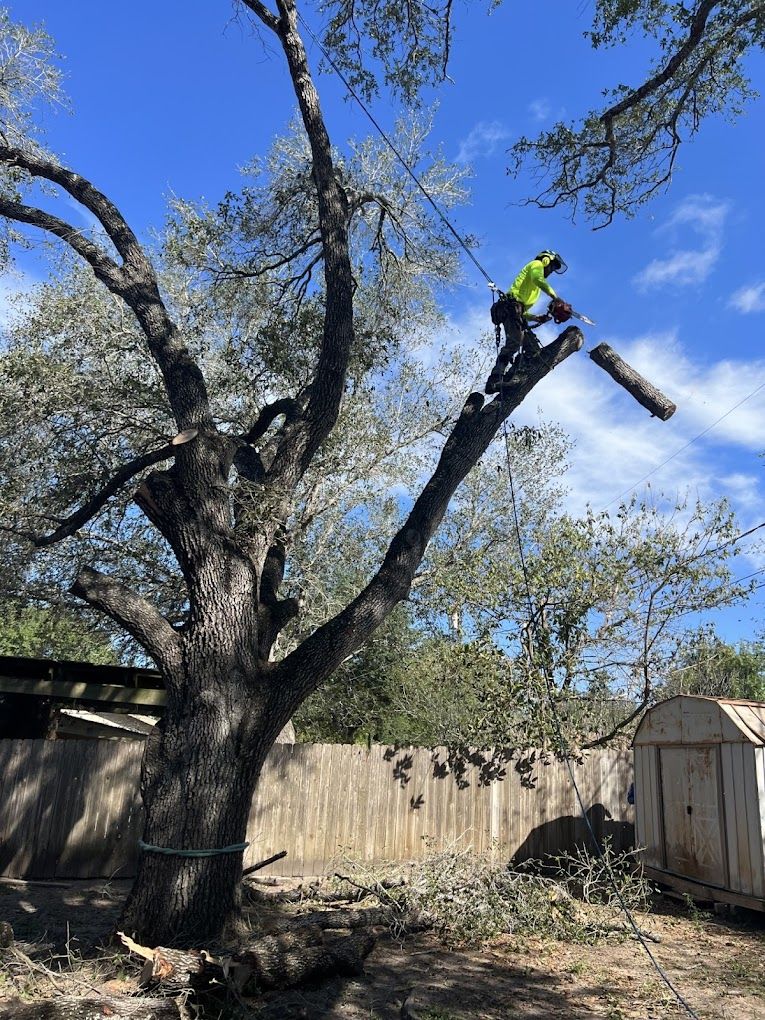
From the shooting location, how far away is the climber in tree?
843 cm

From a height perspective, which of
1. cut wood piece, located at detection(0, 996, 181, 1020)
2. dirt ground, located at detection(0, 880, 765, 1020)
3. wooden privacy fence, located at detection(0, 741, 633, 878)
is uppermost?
wooden privacy fence, located at detection(0, 741, 633, 878)

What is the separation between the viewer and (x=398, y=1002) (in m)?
5.27

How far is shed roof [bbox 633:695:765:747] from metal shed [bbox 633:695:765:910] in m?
0.01

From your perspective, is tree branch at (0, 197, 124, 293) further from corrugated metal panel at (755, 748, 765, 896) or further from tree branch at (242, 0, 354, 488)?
corrugated metal panel at (755, 748, 765, 896)

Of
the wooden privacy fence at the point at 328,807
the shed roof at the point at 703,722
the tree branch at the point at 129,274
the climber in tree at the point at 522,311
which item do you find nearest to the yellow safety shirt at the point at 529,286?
the climber in tree at the point at 522,311

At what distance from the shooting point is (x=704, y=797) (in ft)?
29.5

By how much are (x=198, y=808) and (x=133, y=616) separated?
5.28 feet

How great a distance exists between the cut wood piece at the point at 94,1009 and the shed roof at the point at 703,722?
259 inches

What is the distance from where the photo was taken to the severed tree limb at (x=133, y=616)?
6246 millimetres

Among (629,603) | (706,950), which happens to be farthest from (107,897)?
(629,603)

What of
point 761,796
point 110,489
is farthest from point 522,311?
point 761,796

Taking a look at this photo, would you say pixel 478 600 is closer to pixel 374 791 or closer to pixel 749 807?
pixel 374 791

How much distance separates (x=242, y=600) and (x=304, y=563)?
8.06 metres

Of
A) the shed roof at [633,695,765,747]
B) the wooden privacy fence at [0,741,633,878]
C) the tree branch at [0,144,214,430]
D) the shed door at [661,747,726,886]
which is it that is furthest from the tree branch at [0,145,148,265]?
the shed door at [661,747,726,886]
